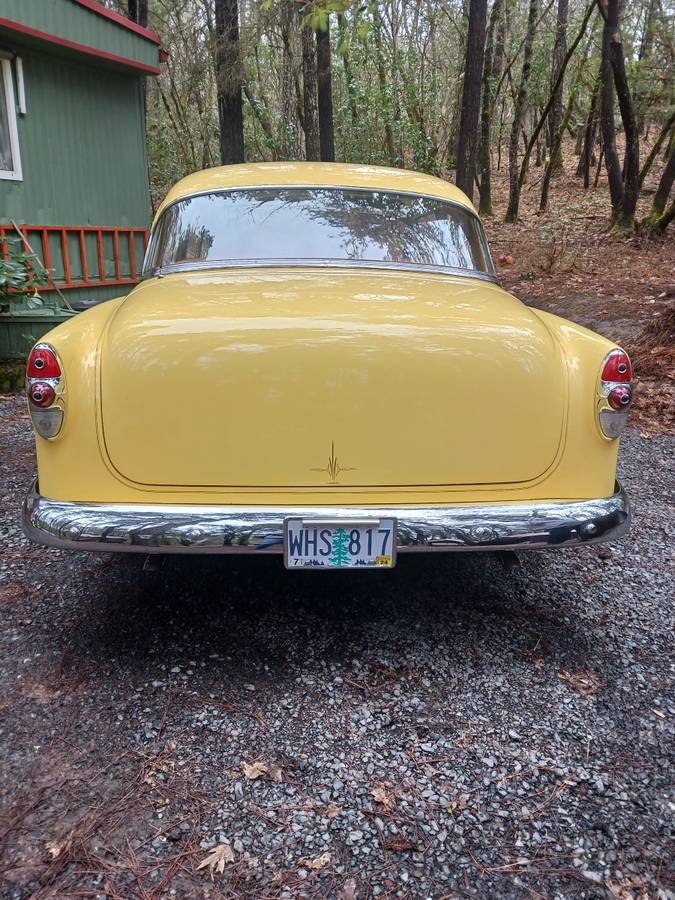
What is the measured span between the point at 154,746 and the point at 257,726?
0.31m

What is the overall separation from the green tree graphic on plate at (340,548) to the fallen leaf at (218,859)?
871 mm

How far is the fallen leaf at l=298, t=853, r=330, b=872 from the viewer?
1.66m

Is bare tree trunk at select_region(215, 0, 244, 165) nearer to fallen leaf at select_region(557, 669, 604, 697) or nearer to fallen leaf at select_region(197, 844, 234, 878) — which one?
fallen leaf at select_region(557, 669, 604, 697)

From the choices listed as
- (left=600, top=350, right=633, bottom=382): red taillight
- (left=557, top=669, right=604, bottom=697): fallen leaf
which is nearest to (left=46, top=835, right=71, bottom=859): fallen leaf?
(left=557, top=669, right=604, bottom=697): fallen leaf

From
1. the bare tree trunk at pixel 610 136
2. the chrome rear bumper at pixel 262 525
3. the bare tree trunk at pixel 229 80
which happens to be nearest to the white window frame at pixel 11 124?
the bare tree trunk at pixel 229 80

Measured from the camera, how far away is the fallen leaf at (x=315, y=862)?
1662mm

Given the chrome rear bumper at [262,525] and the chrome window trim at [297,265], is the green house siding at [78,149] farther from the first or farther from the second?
the chrome rear bumper at [262,525]

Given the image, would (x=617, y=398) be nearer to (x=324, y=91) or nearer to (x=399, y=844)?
(x=399, y=844)

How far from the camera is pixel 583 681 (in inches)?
94.5

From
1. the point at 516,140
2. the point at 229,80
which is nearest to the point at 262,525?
the point at 229,80

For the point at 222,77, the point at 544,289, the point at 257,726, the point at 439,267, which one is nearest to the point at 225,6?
the point at 222,77

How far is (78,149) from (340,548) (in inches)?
352

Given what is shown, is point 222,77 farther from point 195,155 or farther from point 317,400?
point 195,155

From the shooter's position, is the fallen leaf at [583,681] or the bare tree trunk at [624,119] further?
the bare tree trunk at [624,119]
